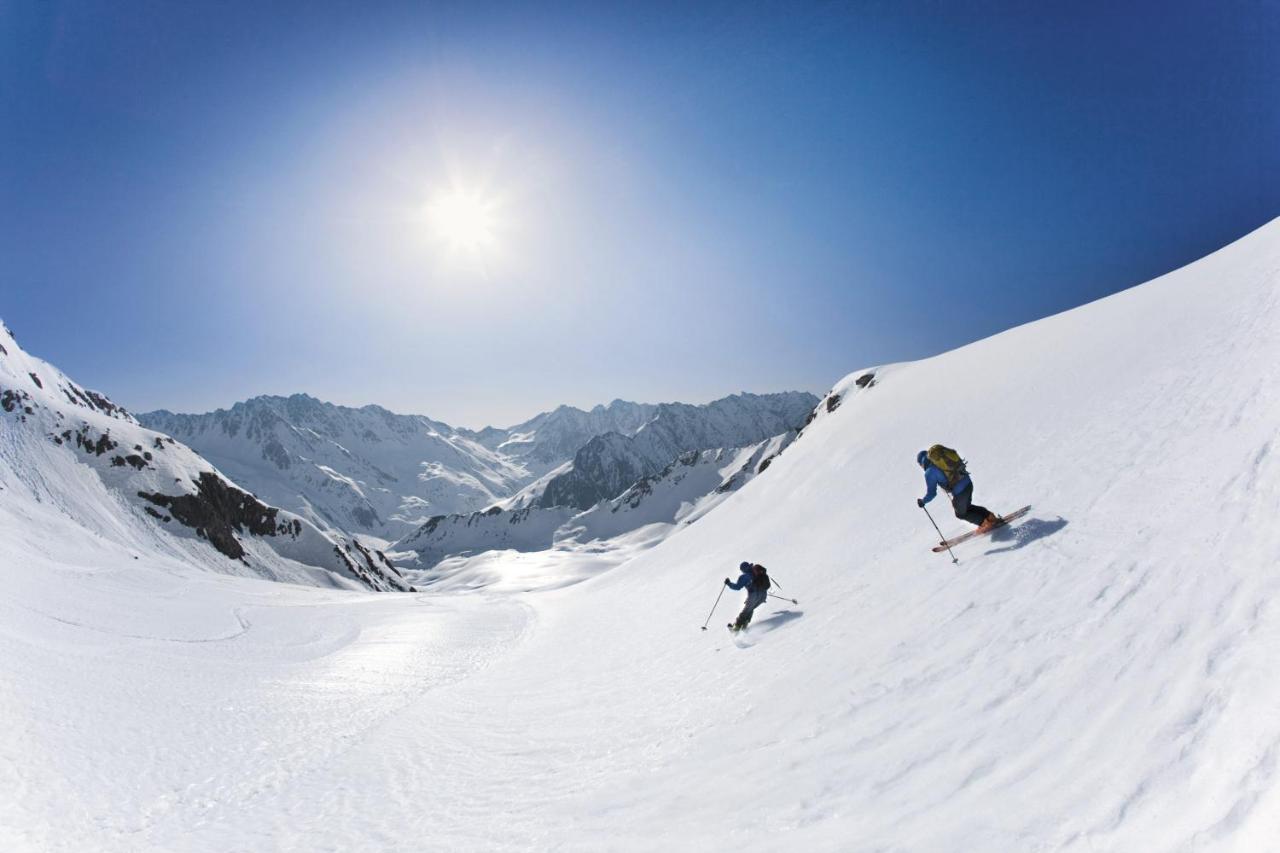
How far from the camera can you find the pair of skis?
1106cm

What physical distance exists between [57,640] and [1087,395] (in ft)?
111

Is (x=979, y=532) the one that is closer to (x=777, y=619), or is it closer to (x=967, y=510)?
(x=967, y=510)

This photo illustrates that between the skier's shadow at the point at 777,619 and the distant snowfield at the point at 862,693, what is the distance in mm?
100

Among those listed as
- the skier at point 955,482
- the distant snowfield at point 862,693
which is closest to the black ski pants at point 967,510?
the skier at point 955,482

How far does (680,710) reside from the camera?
1055 centimetres

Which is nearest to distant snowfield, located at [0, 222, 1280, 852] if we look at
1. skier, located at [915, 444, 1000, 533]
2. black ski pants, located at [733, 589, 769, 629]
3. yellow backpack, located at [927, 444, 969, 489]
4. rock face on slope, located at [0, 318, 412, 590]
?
skier, located at [915, 444, 1000, 533]

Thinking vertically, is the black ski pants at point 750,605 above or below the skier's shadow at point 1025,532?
above

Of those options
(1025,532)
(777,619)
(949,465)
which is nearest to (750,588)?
(777,619)

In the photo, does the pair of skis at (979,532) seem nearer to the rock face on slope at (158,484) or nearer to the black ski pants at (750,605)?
the black ski pants at (750,605)

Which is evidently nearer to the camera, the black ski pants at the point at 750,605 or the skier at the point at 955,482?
the skier at the point at 955,482

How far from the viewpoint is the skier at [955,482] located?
11039mm

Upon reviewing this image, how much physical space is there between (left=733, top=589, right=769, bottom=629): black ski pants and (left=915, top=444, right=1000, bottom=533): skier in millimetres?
4975

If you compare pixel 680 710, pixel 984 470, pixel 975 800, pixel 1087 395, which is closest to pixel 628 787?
pixel 680 710

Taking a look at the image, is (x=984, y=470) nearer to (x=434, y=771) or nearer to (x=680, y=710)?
(x=680, y=710)
